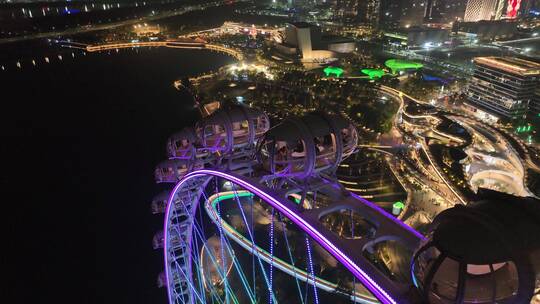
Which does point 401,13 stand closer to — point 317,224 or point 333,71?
point 333,71

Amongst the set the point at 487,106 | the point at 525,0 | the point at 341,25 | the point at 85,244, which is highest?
the point at 525,0

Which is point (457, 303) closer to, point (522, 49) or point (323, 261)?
point (323, 261)

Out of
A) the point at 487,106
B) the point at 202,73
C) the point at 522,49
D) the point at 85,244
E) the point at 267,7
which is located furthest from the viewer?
the point at 267,7

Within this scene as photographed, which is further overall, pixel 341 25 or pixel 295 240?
pixel 341 25

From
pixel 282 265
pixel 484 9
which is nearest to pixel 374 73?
pixel 282 265

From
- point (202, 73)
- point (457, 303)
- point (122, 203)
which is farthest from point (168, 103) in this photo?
point (457, 303)

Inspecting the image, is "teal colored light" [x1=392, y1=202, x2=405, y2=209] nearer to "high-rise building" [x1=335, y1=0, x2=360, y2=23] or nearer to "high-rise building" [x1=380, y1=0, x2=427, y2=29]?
"high-rise building" [x1=380, y1=0, x2=427, y2=29]

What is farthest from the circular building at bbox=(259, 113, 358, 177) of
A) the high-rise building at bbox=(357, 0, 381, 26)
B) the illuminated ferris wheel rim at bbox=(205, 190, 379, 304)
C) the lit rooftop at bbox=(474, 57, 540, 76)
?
the high-rise building at bbox=(357, 0, 381, 26)
